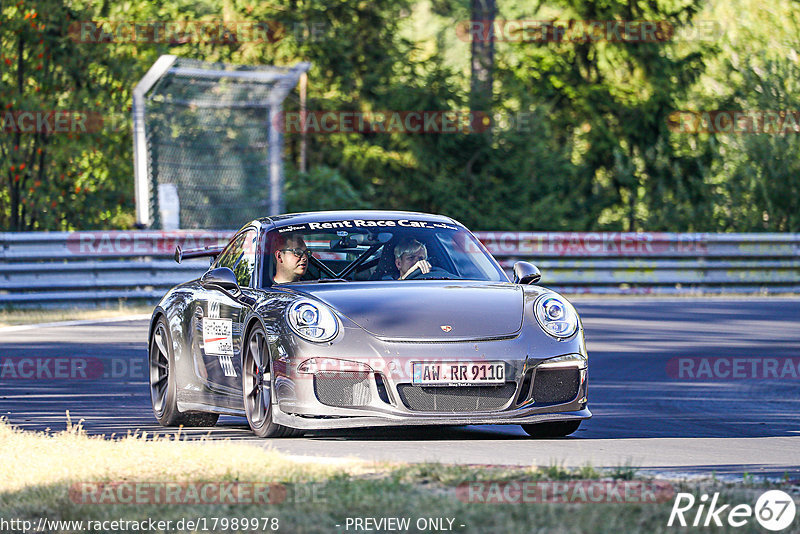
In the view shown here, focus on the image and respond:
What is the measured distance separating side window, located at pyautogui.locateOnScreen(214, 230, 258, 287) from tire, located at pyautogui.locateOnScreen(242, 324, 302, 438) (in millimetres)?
677

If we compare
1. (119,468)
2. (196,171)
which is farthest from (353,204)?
(119,468)

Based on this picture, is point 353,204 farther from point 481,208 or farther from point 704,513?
point 704,513

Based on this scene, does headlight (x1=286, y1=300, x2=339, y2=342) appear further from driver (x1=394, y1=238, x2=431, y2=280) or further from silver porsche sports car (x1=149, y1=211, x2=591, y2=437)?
driver (x1=394, y1=238, x2=431, y2=280)

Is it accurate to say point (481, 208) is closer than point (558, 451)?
No

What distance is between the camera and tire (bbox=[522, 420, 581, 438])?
8.84 m

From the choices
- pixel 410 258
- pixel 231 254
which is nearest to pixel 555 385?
pixel 410 258

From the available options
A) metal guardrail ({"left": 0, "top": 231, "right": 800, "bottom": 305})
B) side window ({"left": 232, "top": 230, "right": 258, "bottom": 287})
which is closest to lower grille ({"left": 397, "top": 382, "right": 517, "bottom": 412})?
side window ({"left": 232, "top": 230, "right": 258, "bottom": 287})

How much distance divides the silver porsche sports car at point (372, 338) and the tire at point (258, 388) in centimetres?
1

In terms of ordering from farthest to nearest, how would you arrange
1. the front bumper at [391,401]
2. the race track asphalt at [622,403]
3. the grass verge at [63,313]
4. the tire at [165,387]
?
the grass verge at [63,313], the tire at [165,387], the front bumper at [391,401], the race track asphalt at [622,403]

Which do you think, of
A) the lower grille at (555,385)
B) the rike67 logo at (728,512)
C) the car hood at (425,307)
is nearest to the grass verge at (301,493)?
the rike67 logo at (728,512)

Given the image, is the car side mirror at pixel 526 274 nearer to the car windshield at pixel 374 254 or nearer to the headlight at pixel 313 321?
the car windshield at pixel 374 254

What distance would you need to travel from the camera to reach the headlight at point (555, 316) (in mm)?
8594

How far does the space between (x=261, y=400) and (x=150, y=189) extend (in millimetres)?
13987

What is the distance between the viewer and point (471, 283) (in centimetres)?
925
